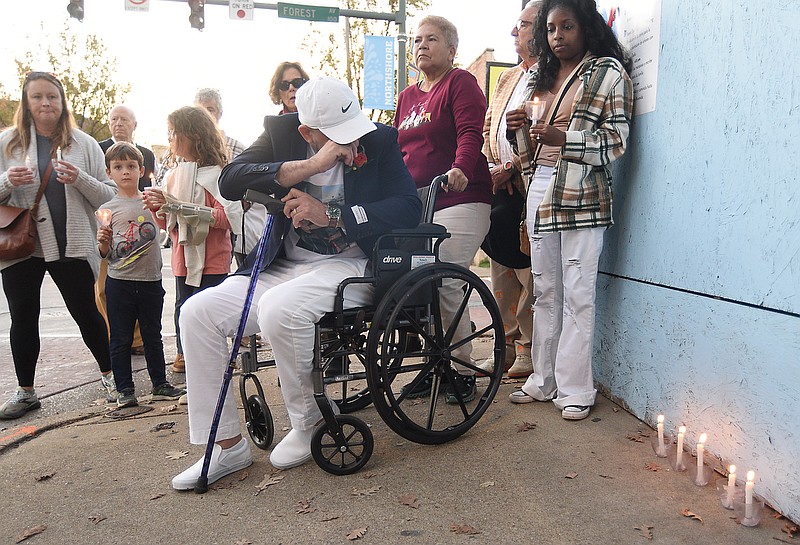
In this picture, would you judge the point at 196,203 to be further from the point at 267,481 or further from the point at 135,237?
the point at 267,481

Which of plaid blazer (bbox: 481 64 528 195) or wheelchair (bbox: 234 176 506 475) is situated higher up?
plaid blazer (bbox: 481 64 528 195)

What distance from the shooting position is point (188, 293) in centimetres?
441

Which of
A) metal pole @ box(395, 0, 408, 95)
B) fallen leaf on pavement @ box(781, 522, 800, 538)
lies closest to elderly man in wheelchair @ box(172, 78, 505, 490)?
fallen leaf on pavement @ box(781, 522, 800, 538)

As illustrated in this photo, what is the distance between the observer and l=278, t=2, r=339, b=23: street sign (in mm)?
13828

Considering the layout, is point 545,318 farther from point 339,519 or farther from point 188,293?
point 188,293

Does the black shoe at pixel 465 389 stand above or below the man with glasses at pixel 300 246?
below

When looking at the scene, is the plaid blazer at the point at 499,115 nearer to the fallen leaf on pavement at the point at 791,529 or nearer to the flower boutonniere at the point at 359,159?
the flower boutonniere at the point at 359,159

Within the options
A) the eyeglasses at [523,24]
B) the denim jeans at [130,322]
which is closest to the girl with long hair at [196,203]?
the denim jeans at [130,322]

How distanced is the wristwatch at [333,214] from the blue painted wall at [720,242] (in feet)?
4.95

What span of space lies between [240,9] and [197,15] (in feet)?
2.84

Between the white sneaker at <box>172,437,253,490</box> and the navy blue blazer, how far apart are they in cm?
79

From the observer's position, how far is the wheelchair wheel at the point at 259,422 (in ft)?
10.1

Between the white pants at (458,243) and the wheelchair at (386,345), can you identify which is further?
the white pants at (458,243)

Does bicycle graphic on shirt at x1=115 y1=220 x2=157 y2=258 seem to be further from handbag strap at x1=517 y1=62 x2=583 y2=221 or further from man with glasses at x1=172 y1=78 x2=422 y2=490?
handbag strap at x1=517 y1=62 x2=583 y2=221
